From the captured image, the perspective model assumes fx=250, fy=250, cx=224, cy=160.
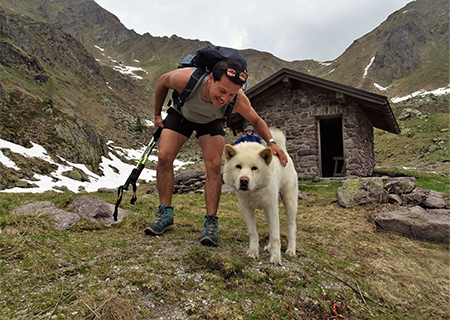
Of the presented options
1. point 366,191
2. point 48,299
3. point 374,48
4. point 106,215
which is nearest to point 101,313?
point 48,299

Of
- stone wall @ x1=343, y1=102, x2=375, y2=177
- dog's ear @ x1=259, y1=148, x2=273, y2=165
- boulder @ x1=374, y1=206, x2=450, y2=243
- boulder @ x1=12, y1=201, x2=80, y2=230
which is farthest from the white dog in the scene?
stone wall @ x1=343, y1=102, x2=375, y2=177

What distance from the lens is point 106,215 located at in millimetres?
4066

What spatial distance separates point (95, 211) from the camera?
158 inches

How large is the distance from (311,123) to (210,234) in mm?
9229

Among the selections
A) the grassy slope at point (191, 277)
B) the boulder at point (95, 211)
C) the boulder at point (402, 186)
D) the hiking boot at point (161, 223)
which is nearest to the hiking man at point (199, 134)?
the hiking boot at point (161, 223)

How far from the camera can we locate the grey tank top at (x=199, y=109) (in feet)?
9.90

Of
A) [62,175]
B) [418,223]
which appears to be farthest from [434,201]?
[62,175]

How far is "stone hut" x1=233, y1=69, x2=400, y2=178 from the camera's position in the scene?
10547 millimetres

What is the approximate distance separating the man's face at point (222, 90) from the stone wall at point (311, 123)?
8940mm

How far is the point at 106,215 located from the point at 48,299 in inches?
94.3

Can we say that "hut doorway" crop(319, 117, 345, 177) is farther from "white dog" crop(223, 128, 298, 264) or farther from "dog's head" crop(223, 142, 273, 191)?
"dog's head" crop(223, 142, 273, 191)

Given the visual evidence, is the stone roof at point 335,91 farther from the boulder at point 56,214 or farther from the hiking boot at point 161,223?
the boulder at point 56,214

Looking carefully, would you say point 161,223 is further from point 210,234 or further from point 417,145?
point 417,145

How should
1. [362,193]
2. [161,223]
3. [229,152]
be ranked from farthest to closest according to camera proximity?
[362,193] < [161,223] < [229,152]
